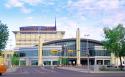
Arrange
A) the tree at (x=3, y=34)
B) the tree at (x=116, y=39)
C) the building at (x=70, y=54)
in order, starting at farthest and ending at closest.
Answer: the building at (x=70, y=54) → the tree at (x=116, y=39) → the tree at (x=3, y=34)

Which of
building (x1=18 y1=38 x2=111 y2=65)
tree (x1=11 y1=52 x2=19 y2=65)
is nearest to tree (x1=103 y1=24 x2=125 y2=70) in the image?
building (x1=18 y1=38 x2=111 y2=65)

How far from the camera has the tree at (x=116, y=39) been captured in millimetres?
78062

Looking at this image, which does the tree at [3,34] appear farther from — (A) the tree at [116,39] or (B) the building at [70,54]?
(B) the building at [70,54]

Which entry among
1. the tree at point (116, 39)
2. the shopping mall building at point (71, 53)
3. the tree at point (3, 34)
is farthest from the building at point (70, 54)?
the tree at point (3, 34)

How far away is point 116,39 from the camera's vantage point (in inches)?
3088

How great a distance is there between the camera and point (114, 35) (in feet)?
256

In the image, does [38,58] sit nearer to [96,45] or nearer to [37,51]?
[37,51]

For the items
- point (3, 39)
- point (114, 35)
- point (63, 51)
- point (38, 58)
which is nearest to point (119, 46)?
point (114, 35)

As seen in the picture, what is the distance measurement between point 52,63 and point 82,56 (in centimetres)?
1565

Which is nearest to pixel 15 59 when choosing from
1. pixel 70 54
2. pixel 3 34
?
pixel 70 54

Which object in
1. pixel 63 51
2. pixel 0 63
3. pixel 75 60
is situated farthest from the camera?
pixel 75 60

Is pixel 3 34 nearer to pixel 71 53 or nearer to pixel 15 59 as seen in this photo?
pixel 15 59

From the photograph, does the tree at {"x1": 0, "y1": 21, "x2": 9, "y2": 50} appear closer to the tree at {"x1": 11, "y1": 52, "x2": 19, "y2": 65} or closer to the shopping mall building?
the tree at {"x1": 11, "y1": 52, "x2": 19, "y2": 65}

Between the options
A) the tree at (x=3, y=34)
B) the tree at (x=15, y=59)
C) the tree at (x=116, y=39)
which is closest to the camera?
the tree at (x=3, y=34)
